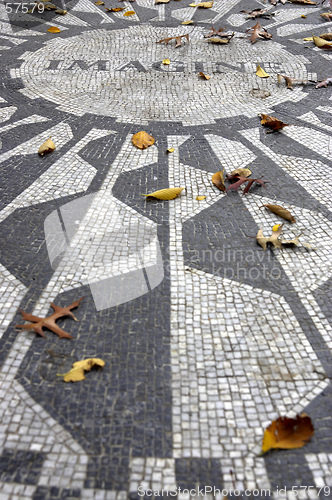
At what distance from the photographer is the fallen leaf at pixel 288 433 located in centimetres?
300

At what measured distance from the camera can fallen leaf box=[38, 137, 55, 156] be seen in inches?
238

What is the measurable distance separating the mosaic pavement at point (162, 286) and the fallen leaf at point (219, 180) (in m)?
0.16

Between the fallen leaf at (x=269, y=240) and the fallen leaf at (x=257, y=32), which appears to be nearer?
the fallen leaf at (x=269, y=240)

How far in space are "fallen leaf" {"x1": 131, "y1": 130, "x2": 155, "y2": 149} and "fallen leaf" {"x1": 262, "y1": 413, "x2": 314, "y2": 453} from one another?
14.9 ft

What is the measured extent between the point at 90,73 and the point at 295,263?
20.7ft

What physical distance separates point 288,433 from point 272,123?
5.25 meters

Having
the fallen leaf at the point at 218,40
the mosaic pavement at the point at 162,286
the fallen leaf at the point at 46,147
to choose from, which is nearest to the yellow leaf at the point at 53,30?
the mosaic pavement at the point at 162,286

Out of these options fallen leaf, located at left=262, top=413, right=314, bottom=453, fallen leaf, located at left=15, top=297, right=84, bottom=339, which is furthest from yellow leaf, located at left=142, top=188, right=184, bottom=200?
fallen leaf, located at left=262, top=413, right=314, bottom=453

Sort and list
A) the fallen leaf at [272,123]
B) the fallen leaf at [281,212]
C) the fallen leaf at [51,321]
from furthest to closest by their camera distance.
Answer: the fallen leaf at [272,123]
the fallen leaf at [281,212]
the fallen leaf at [51,321]

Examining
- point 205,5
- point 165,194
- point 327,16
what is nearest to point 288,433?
point 165,194

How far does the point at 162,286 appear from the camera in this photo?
4.19m

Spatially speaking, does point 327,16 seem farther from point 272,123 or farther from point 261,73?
point 272,123

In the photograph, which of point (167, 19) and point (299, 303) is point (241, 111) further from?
point (167, 19)

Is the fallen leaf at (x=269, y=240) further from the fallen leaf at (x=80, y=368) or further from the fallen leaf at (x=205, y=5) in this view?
the fallen leaf at (x=205, y=5)
